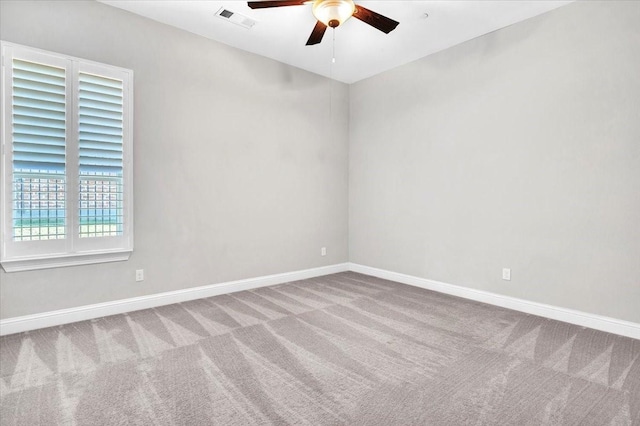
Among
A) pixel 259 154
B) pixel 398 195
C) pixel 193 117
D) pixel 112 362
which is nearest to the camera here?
pixel 112 362

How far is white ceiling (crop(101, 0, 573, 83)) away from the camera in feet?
10.6

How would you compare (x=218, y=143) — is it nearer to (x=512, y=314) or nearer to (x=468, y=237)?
(x=468, y=237)

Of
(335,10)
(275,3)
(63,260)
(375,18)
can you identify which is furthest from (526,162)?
(63,260)

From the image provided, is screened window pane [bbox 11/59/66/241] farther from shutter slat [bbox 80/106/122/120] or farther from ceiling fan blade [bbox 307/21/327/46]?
ceiling fan blade [bbox 307/21/327/46]

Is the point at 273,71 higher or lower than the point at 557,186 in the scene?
higher

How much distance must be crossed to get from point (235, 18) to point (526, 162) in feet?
11.2

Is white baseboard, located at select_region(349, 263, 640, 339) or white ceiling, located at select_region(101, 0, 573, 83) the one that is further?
white ceiling, located at select_region(101, 0, 573, 83)

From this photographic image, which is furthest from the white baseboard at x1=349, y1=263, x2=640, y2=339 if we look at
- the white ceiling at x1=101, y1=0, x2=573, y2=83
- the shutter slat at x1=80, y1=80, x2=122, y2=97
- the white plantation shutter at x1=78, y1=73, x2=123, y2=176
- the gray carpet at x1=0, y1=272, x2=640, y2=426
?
the shutter slat at x1=80, y1=80, x2=122, y2=97

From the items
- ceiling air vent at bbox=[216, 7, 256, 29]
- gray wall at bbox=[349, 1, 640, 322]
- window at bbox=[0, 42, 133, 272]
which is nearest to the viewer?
window at bbox=[0, 42, 133, 272]

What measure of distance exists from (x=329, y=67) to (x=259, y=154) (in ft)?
5.48

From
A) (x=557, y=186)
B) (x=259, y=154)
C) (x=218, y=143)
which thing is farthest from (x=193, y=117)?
(x=557, y=186)

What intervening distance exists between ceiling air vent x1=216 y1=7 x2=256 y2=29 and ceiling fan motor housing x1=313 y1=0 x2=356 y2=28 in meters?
1.13

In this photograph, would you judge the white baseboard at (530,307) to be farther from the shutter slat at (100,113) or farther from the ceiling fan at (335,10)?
the shutter slat at (100,113)

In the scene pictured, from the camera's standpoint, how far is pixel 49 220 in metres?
2.98
